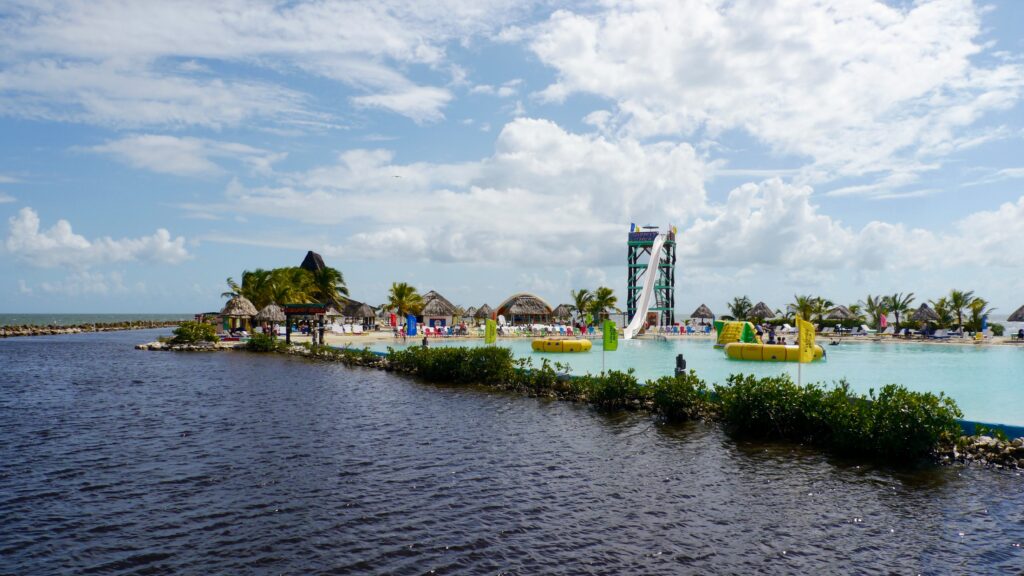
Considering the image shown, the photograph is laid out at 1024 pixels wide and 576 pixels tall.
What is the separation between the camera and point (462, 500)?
11.9m

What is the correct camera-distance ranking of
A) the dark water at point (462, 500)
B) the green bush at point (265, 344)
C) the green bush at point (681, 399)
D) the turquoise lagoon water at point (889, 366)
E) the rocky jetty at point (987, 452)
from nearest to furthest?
the dark water at point (462, 500) < the rocky jetty at point (987, 452) < the green bush at point (681, 399) < the turquoise lagoon water at point (889, 366) < the green bush at point (265, 344)

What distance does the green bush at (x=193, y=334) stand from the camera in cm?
4728

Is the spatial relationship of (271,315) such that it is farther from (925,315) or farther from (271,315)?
(925,315)

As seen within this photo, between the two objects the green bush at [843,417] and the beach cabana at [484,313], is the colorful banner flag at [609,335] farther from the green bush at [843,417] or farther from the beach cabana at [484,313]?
the beach cabana at [484,313]

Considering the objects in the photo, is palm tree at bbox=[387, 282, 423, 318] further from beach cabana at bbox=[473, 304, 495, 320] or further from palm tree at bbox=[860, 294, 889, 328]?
palm tree at bbox=[860, 294, 889, 328]

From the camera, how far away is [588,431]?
→ 18.0 metres

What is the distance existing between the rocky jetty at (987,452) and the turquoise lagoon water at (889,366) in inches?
84.4

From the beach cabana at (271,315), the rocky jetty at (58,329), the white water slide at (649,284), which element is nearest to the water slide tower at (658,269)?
the white water slide at (649,284)

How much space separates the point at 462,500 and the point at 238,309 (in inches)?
1820

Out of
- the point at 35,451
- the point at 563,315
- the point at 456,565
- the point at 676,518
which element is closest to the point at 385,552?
the point at 456,565

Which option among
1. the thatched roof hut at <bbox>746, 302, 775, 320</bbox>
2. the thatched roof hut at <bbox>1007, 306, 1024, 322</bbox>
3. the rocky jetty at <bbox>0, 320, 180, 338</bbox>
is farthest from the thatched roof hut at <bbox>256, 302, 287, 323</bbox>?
the thatched roof hut at <bbox>1007, 306, 1024, 322</bbox>

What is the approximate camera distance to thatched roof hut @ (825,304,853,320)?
6300 cm

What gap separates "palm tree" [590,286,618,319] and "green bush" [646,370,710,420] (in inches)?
2045

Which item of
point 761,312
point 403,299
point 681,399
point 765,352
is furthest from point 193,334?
point 761,312
